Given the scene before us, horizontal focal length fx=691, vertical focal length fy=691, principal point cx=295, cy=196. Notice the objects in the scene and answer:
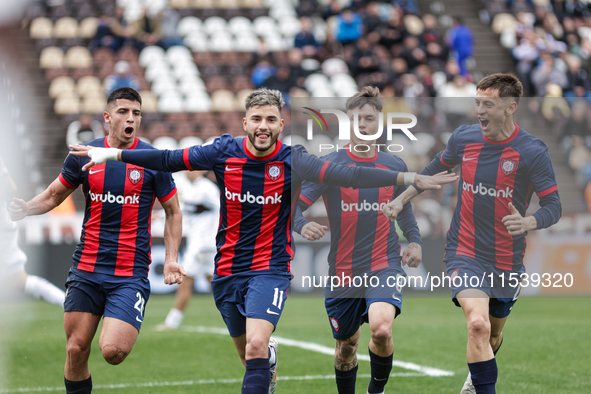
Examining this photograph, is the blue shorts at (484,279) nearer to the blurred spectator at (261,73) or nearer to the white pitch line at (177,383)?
the white pitch line at (177,383)

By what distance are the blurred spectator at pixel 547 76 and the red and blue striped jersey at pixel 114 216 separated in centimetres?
1337

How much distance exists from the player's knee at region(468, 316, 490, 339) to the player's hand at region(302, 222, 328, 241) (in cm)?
128

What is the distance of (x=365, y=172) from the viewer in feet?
16.4

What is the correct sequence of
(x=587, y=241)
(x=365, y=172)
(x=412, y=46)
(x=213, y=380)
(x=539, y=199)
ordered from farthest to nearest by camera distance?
(x=412, y=46), (x=587, y=241), (x=213, y=380), (x=539, y=199), (x=365, y=172)

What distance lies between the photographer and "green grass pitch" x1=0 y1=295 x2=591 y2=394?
6449 mm

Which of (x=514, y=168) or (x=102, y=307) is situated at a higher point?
(x=514, y=168)

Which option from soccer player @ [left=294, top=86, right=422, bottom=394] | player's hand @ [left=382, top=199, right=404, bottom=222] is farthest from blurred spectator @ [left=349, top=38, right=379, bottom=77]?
player's hand @ [left=382, top=199, right=404, bottom=222]

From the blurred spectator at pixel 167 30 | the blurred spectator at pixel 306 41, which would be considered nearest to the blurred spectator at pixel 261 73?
the blurred spectator at pixel 306 41

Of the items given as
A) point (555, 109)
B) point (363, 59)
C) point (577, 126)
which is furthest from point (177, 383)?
point (363, 59)

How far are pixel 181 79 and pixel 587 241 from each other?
43.1 ft

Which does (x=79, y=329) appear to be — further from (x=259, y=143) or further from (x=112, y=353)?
(x=259, y=143)

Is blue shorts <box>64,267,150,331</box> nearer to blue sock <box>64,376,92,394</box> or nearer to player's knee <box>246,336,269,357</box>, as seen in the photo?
blue sock <box>64,376,92,394</box>

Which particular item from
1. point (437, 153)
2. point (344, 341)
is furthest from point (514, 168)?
point (344, 341)

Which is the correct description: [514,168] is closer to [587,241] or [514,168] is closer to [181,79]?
[587,241]
